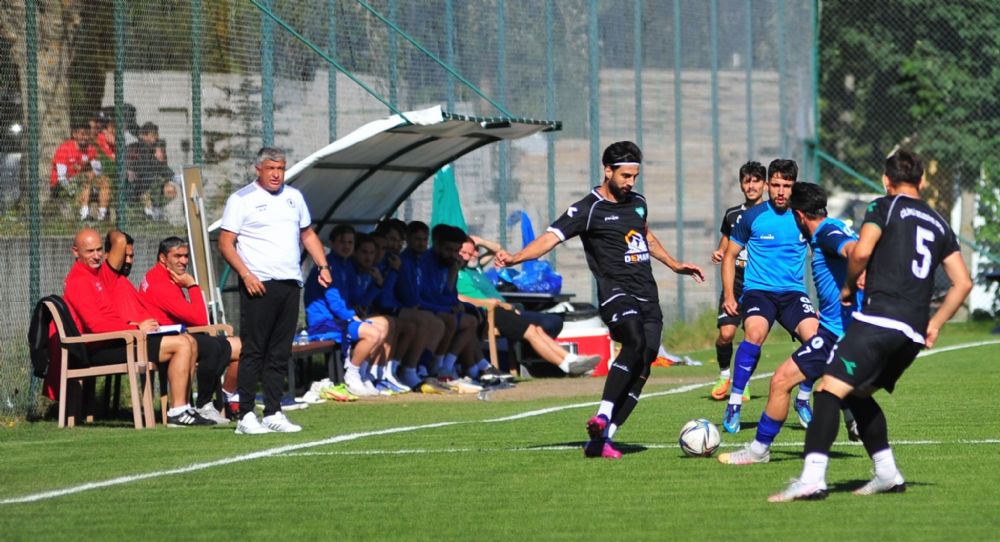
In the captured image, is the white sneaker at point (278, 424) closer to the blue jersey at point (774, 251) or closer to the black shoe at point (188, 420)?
the black shoe at point (188, 420)

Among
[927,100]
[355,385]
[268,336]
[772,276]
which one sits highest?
[927,100]

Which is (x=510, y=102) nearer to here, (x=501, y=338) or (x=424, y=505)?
(x=501, y=338)

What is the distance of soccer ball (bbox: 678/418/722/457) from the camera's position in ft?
32.1

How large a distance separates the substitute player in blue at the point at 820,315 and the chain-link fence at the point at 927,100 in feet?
57.8

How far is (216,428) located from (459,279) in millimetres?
6282

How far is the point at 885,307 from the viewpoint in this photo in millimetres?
7848

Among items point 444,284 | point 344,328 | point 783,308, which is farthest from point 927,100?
point 783,308

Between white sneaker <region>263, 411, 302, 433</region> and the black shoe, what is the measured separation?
962 mm

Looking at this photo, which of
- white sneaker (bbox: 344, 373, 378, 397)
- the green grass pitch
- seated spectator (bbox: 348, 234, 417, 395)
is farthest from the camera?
seated spectator (bbox: 348, 234, 417, 395)

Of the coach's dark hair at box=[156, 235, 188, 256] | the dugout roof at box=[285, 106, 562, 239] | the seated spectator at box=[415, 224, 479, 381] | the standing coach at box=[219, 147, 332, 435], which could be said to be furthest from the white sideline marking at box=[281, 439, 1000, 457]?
the seated spectator at box=[415, 224, 479, 381]

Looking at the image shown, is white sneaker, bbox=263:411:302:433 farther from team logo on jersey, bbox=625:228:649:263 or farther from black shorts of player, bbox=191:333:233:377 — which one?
team logo on jersey, bbox=625:228:649:263

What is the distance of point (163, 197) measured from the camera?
15453 mm

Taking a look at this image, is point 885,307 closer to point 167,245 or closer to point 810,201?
point 810,201

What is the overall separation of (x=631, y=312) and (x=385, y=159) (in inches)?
288
